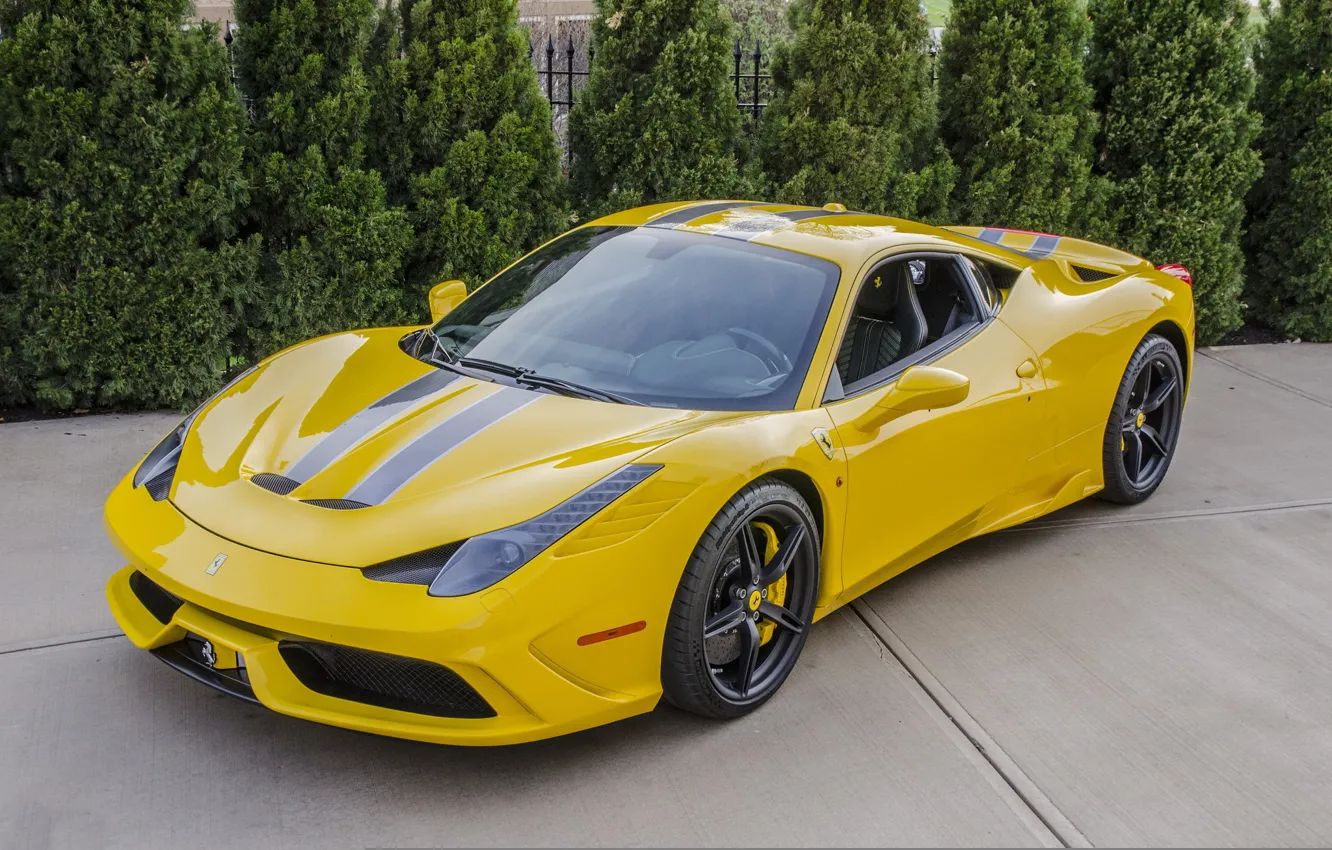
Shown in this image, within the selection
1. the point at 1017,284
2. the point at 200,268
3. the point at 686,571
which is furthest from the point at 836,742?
the point at 200,268

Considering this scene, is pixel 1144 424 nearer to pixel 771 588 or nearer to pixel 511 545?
pixel 771 588

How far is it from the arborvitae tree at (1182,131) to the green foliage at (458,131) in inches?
146

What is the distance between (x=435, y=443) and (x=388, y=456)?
128 mm

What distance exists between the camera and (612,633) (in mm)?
3062

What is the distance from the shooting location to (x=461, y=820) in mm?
3037

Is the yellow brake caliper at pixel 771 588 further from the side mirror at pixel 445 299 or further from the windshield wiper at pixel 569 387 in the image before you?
the side mirror at pixel 445 299

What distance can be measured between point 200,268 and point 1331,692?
5024mm

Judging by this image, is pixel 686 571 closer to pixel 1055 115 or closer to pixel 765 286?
pixel 765 286

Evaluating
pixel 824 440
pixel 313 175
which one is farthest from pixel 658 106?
pixel 824 440

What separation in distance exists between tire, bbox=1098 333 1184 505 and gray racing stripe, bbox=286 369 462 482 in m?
2.78

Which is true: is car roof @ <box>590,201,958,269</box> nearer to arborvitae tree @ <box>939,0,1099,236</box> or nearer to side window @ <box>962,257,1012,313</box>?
side window @ <box>962,257,1012,313</box>

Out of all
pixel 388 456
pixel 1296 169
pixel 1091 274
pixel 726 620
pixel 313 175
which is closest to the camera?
pixel 388 456

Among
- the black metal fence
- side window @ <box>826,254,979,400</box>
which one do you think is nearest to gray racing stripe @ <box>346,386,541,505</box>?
side window @ <box>826,254,979,400</box>

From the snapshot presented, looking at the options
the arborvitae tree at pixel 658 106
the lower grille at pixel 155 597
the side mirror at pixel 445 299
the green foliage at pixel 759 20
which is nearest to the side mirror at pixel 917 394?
the side mirror at pixel 445 299
